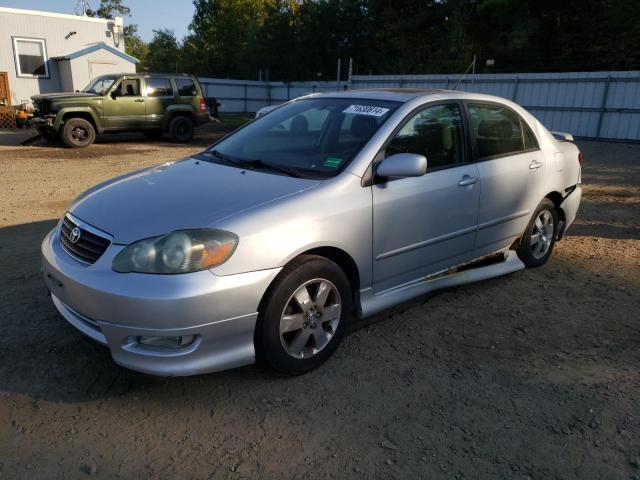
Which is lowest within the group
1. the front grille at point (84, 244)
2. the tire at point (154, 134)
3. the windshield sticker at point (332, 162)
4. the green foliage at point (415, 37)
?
the tire at point (154, 134)

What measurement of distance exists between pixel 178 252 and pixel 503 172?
2.76 metres

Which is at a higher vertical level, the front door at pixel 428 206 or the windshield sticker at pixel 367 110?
the windshield sticker at pixel 367 110

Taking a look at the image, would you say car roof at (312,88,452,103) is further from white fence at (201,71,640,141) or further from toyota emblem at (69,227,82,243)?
white fence at (201,71,640,141)

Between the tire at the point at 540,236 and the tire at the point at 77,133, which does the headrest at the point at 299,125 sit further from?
the tire at the point at 77,133

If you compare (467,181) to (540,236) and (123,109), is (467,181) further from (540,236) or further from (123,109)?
(123,109)

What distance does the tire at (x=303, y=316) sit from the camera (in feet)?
9.11

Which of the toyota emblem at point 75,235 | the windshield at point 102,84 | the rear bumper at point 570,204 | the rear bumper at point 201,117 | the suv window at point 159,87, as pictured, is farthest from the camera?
the rear bumper at point 201,117

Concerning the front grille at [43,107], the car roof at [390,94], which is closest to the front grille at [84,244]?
the car roof at [390,94]

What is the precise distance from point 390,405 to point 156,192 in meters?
1.83

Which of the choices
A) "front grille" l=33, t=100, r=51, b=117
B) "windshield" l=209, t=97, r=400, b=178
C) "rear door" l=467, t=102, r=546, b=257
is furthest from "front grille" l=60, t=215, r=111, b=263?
"front grille" l=33, t=100, r=51, b=117

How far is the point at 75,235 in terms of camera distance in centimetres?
290

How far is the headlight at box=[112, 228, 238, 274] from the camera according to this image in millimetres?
2549

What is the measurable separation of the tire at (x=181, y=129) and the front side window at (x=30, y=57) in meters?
9.01

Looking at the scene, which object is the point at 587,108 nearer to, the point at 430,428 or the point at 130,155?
the point at 130,155
